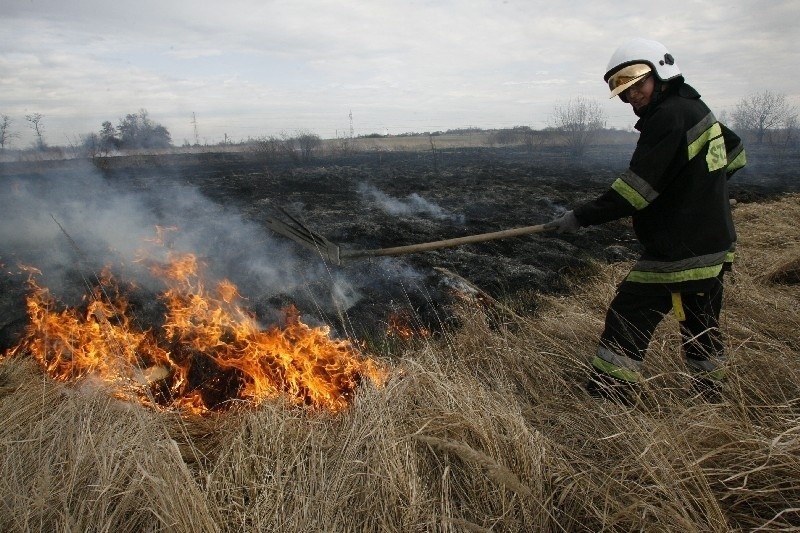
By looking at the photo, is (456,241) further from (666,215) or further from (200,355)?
(200,355)

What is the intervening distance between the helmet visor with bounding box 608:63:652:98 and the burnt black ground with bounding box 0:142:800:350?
2231 millimetres

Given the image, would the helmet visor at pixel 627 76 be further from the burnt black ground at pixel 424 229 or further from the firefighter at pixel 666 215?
the burnt black ground at pixel 424 229

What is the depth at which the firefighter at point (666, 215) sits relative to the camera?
2.58 meters

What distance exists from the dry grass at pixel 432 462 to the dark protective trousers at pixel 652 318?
0.72 feet

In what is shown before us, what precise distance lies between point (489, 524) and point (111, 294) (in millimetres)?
5014

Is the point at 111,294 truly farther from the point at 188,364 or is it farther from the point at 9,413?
the point at 9,413

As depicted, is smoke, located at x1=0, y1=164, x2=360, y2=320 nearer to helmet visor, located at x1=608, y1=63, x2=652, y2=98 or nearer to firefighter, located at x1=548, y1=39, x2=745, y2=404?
firefighter, located at x1=548, y1=39, x2=745, y2=404

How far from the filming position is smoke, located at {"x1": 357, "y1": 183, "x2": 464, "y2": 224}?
11496 mm

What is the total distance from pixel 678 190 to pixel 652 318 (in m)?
0.75

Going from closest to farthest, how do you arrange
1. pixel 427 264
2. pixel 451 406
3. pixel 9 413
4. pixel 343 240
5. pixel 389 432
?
pixel 389 432 → pixel 451 406 → pixel 9 413 → pixel 427 264 → pixel 343 240

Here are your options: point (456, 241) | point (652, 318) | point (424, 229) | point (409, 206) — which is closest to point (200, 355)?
point (456, 241)

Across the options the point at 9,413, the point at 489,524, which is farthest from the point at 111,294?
the point at 489,524

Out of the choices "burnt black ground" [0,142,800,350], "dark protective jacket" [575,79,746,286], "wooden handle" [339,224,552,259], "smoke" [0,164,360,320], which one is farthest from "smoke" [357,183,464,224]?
"dark protective jacket" [575,79,746,286]

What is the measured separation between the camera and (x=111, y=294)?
210 inches
